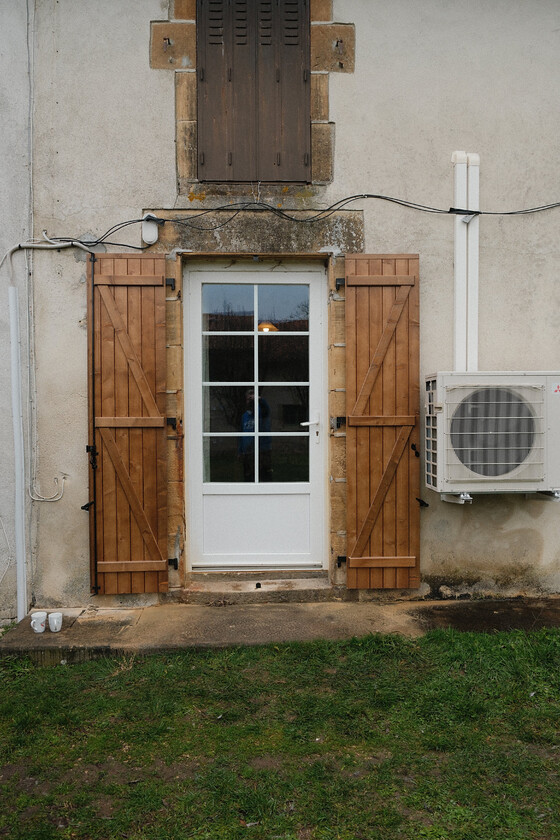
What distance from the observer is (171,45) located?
380 centimetres

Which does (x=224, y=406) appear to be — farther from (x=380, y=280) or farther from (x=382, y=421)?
(x=380, y=280)

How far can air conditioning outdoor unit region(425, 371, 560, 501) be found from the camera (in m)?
3.58

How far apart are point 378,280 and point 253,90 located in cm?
150

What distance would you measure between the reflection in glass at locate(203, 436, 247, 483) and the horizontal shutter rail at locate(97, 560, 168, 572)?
2.20ft

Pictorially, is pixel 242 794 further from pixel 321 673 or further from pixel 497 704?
pixel 497 704

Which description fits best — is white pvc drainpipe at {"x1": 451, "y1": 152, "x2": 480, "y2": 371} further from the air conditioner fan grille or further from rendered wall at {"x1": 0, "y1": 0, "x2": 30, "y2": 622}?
rendered wall at {"x1": 0, "y1": 0, "x2": 30, "y2": 622}

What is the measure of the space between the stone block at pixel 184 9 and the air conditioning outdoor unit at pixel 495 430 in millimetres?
2875

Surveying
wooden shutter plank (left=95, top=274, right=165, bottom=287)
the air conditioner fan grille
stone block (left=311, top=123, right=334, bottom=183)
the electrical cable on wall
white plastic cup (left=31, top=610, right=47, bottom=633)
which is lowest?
white plastic cup (left=31, top=610, right=47, bottom=633)

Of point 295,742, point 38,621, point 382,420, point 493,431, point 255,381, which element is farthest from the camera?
point 255,381

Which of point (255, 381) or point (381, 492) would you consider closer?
point (381, 492)

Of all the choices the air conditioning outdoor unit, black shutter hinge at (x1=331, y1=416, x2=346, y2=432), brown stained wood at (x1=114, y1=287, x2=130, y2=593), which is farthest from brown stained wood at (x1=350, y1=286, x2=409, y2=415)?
brown stained wood at (x1=114, y1=287, x2=130, y2=593)

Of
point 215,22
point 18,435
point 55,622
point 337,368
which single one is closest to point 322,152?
point 215,22

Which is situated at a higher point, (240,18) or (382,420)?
(240,18)

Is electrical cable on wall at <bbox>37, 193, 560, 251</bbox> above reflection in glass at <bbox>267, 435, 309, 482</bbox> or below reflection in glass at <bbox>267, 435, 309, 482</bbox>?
above
